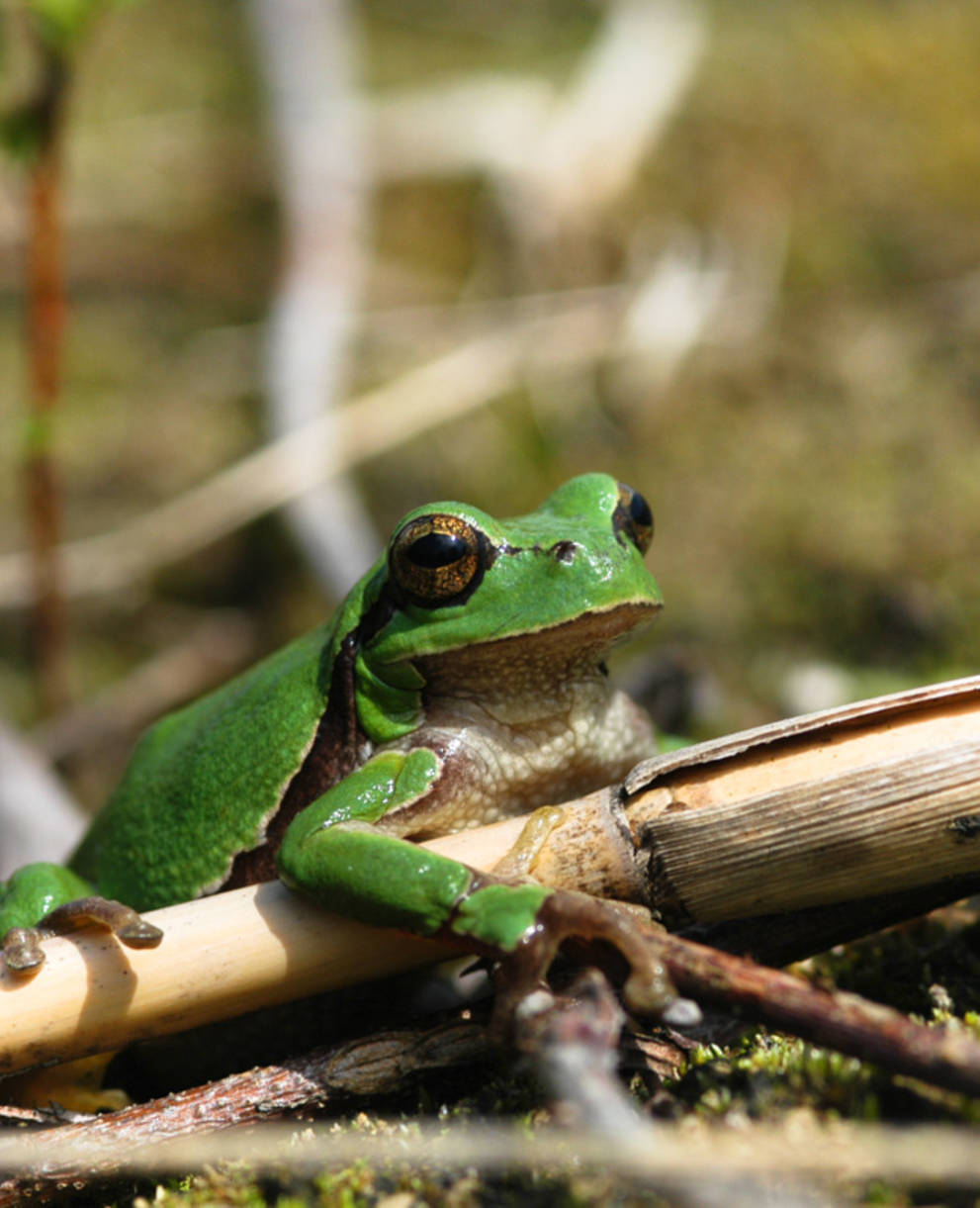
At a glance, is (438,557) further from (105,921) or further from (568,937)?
(105,921)

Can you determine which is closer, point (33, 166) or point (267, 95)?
point (33, 166)

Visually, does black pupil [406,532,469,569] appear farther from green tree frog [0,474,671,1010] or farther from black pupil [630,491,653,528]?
black pupil [630,491,653,528]

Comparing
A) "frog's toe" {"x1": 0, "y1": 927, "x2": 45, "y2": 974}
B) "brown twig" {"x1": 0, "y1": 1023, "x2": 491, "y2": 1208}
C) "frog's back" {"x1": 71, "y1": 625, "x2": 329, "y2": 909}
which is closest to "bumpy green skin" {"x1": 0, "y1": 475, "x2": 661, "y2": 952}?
"frog's back" {"x1": 71, "y1": 625, "x2": 329, "y2": 909}

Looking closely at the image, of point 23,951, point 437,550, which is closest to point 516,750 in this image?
point 437,550

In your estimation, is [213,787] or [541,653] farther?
[213,787]

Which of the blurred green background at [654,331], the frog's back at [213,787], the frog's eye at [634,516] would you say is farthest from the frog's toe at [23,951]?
the blurred green background at [654,331]

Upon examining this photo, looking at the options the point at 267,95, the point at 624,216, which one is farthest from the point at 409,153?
the point at 624,216

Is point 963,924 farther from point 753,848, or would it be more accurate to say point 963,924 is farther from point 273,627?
point 273,627

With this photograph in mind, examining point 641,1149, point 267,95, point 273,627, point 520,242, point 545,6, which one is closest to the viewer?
point 641,1149

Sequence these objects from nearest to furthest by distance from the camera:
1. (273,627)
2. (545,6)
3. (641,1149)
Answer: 1. (641,1149)
2. (273,627)
3. (545,6)
